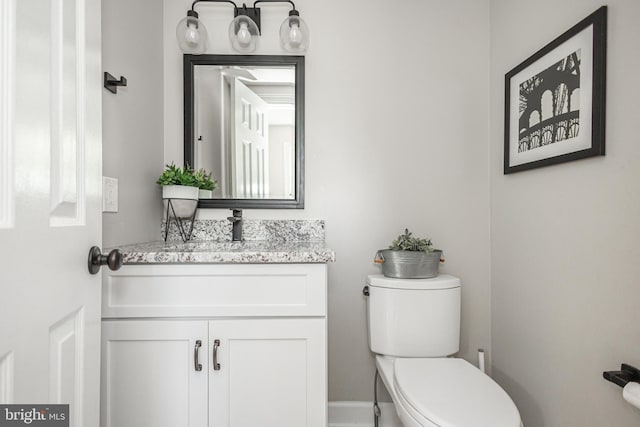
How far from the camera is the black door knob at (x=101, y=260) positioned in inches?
31.0

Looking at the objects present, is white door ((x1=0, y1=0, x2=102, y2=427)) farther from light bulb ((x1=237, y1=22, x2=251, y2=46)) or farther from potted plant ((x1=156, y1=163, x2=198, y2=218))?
light bulb ((x1=237, y1=22, x2=251, y2=46))

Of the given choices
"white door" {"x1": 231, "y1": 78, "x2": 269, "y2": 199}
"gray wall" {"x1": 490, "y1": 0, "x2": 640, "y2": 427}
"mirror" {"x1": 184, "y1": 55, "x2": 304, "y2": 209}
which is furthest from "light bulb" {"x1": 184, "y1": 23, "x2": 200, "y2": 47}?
"gray wall" {"x1": 490, "y1": 0, "x2": 640, "y2": 427}

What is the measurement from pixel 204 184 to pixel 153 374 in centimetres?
85

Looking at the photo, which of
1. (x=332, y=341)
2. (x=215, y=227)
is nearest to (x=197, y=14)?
(x=215, y=227)

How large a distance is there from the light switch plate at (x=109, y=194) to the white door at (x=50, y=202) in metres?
0.47

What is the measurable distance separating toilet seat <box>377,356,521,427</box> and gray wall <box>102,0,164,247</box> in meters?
1.17

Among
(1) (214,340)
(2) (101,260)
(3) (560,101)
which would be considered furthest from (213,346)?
(3) (560,101)

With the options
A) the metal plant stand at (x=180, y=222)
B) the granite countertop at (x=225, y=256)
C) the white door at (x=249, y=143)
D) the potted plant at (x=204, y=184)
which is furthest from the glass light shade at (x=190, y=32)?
the granite countertop at (x=225, y=256)

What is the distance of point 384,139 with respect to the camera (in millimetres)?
1824

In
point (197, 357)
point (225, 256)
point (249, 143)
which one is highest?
point (249, 143)

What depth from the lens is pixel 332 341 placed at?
1.82 meters

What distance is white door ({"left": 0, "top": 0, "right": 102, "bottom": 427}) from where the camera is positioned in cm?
55

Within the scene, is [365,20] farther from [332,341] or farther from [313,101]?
[332,341]

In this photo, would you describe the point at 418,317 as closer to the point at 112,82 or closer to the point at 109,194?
the point at 109,194
